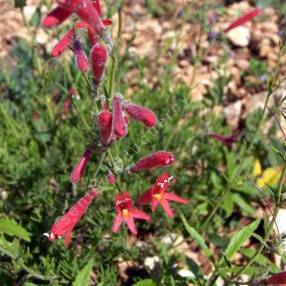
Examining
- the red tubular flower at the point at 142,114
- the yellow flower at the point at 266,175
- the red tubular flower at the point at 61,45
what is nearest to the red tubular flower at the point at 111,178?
the red tubular flower at the point at 142,114

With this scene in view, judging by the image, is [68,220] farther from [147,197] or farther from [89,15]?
[89,15]

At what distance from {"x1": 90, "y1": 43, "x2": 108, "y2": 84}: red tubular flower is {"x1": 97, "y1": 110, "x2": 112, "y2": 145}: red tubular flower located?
0.17 meters

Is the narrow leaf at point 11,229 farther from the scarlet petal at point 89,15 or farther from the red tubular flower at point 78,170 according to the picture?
the scarlet petal at point 89,15

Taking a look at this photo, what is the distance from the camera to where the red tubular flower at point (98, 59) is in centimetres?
221

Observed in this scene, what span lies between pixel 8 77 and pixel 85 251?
1.76m

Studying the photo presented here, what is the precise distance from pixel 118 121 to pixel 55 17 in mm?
473

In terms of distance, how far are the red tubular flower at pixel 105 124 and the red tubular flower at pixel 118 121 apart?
17 millimetres

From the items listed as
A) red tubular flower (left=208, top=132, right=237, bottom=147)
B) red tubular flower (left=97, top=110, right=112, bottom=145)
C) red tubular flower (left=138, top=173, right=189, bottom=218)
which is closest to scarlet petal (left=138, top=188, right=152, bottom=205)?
red tubular flower (left=138, top=173, right=189, bottom=218)

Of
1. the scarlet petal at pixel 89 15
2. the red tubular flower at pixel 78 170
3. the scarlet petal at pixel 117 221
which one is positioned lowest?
the scarlet petal at pixel 117 221

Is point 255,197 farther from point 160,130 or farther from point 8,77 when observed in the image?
point 8,77

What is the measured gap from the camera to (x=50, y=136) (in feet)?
13.4

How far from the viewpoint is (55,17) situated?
199 cm

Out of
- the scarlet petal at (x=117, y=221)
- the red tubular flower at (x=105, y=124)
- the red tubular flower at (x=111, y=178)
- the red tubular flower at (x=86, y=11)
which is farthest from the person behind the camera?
the scarlet petal at (x=117, y=221)

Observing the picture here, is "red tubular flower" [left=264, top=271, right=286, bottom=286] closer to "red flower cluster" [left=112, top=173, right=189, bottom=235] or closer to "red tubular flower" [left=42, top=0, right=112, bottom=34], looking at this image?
"red flower cluster" [left=112, top=173, right=189, bottom=235]
